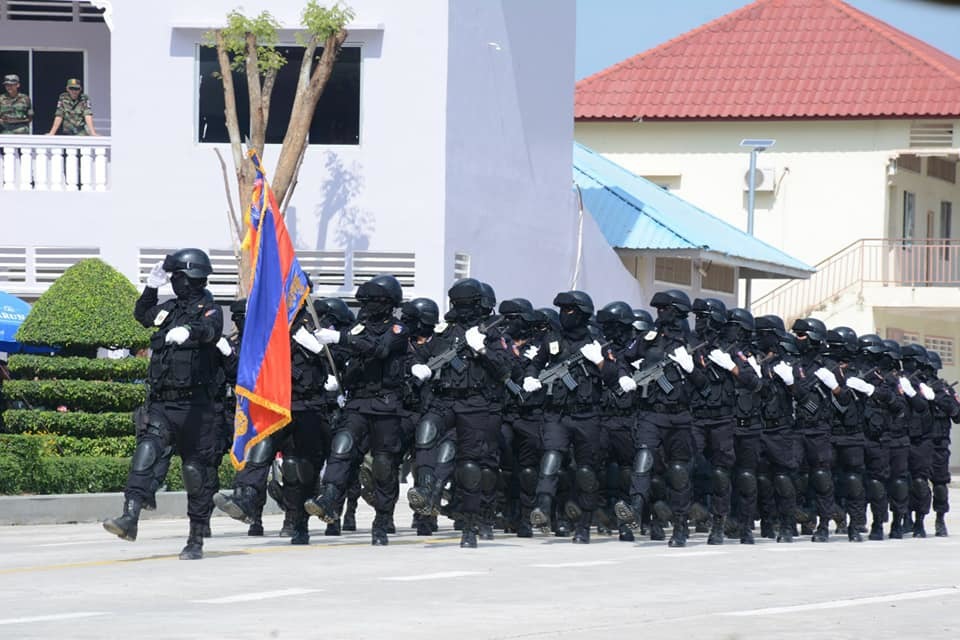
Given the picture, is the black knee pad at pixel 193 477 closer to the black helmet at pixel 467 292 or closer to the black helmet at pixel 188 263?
the black helmet at pixel 188 263

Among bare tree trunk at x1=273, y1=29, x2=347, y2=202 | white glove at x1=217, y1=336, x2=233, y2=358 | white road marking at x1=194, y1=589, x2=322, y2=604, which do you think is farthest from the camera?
bare tree trunk at x1=273, y1=29, x2=347, y2=202

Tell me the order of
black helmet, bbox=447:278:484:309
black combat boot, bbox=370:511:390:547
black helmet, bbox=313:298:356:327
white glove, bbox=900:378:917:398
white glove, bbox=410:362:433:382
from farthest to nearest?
white glove, bbox=900:378:917:398
black helmet, bbox=313:298:356:327
black helmet, bbox=447:278:484:309
black combat boot, bbox=370:511:390:547
white glove, bbox=410:362:433:382

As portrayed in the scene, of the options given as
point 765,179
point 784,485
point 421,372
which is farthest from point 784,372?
point 765,179

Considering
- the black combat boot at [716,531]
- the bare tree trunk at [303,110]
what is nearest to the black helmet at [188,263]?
the black combat boot at [716,531]

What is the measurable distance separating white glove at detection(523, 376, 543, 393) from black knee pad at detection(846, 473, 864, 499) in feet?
13.4

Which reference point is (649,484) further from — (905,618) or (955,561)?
(905,618)

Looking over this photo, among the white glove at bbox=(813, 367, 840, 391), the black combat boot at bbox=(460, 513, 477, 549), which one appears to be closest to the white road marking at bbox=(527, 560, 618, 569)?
the black combat boot at bbox=(460, 513, 477, 549)

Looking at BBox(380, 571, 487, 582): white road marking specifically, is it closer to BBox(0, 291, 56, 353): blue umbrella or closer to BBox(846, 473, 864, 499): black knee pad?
BBox(846, 473, 864, 499): black knee pad

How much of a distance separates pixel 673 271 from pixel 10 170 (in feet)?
40.6

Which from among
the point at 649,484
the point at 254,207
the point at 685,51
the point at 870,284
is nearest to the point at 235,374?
the point at 254,207

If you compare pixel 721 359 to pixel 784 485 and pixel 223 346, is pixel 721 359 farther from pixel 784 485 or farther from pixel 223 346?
pixel 223 346

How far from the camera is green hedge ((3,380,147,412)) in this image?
18.8 metres

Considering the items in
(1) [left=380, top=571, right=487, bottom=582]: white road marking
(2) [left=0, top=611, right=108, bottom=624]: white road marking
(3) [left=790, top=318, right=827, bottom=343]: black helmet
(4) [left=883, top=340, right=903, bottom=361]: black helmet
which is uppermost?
(3) [left=790, top=318, right=827, bottom=343]: black helmet

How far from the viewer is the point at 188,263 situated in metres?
12.3
